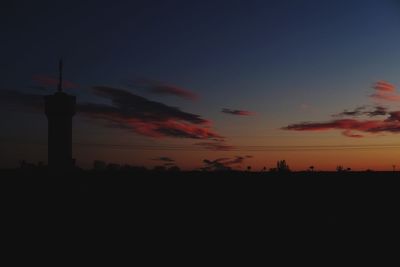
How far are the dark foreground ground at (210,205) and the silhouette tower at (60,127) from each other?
131m

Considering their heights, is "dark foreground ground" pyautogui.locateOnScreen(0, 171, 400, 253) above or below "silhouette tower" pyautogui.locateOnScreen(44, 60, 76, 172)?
below

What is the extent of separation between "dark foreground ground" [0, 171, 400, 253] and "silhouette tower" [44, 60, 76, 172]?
430ft

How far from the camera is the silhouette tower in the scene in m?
147

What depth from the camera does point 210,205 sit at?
18.1 meters

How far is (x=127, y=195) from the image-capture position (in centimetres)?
1878

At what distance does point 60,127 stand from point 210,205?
460ft

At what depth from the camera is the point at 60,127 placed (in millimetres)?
150125

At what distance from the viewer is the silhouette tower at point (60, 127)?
14675 cm

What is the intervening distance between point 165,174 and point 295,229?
25.7 feet

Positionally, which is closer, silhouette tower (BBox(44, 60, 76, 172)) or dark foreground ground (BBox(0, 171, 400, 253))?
dark foreground ground (BBox(0, 171, 400, 253))

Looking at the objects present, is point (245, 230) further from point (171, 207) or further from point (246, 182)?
point (246, 182)

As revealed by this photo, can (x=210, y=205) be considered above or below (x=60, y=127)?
below

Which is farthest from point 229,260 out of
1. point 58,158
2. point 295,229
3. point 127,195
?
point 58,158

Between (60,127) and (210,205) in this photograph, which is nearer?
(210,205)
